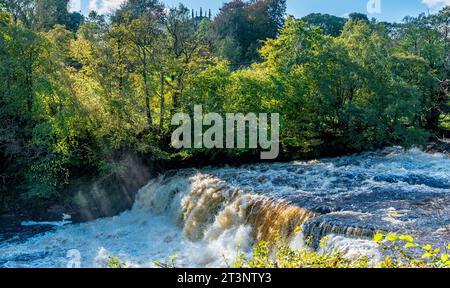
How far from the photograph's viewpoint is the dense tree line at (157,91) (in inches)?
590

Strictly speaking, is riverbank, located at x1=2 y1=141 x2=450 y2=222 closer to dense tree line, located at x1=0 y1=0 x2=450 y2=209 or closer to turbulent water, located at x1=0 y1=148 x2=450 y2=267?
dense tree line, located at x1=0 y1=0 x2=450 y2=209

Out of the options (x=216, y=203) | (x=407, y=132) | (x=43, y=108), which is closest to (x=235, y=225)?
(x=216, y=203)

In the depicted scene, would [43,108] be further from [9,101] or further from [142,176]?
[142,176]

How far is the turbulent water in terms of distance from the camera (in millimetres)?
8945

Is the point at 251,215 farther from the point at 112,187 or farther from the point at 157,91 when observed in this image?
the point at 157,91

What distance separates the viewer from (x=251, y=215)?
1088cm

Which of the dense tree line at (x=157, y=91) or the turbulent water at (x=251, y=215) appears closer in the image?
the turbulent water at (x=251, y=215)

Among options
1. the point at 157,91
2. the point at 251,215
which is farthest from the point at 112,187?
the point at 251,215

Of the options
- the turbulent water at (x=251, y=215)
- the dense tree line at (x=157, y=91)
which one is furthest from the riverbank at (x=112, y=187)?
the turbulent water at (x=251, y=215)

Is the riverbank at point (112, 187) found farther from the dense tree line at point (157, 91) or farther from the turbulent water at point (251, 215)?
the turbulent water at point (251, 215)

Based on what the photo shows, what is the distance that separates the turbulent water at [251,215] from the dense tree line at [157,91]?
234cm

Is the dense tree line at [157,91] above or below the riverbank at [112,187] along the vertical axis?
above

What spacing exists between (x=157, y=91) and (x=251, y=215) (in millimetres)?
8848

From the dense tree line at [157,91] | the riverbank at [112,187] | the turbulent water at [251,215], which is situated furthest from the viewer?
the dense tree line at [157,91]
